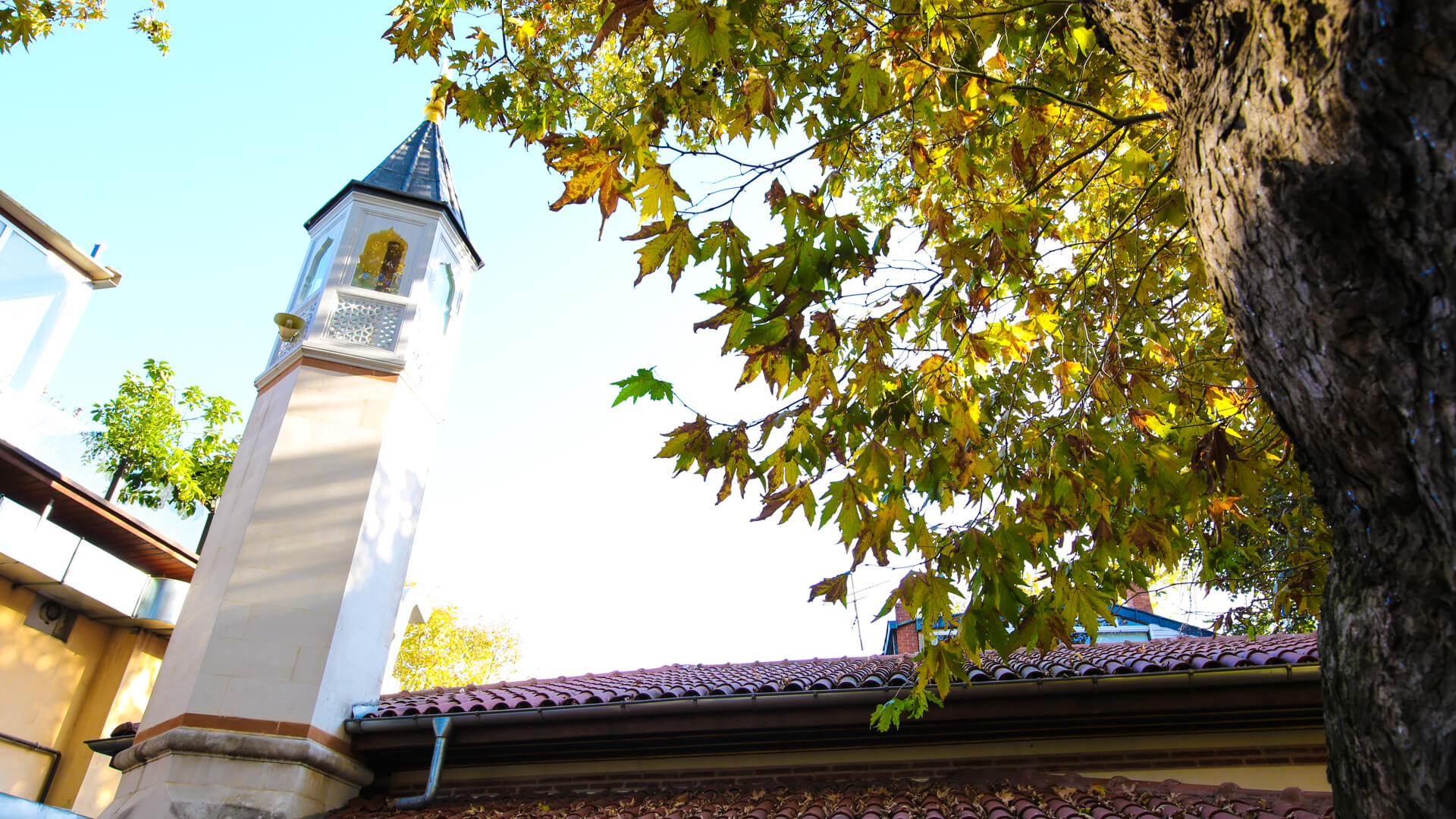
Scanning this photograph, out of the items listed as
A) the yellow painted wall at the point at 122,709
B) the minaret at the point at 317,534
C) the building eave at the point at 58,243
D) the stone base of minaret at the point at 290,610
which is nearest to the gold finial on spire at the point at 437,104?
the minaret at the point at 317,534

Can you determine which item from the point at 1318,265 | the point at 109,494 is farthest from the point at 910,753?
the point at 109,494

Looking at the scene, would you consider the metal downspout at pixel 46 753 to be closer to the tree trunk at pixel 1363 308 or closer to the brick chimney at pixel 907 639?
the brick chimney at pixel 907 639

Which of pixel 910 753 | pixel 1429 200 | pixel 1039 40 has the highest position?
pixel 1039 40

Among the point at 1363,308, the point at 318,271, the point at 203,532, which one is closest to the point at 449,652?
the point at 203,532

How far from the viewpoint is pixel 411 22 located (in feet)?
15.8

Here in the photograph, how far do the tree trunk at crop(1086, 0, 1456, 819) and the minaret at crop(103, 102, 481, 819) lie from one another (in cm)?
453

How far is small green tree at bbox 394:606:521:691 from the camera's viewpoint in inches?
983

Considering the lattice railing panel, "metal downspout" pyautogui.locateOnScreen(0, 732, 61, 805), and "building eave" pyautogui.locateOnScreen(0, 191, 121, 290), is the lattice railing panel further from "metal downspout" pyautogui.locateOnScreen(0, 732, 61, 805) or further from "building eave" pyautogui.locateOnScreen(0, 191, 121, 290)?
"building eave" pyautogui.locateOnScreen(0, 191, 121, 290)

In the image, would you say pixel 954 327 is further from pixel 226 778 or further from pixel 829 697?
pixel 226 778

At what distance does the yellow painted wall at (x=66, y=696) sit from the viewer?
10.2 meters

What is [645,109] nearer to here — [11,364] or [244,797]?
[244,797]

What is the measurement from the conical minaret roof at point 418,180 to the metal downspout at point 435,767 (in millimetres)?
5848

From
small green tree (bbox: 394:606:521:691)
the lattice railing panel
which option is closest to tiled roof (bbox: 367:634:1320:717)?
the lattice railing panel

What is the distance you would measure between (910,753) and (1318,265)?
5.39 metres
